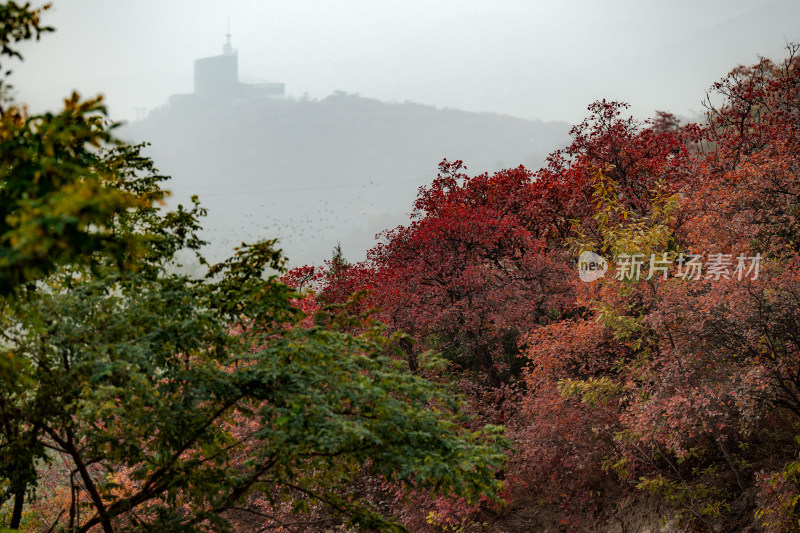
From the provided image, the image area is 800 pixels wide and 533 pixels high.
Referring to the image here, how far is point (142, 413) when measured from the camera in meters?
5.87

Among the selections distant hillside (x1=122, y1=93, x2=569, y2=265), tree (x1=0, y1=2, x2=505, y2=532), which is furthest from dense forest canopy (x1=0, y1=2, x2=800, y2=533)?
distant hillside (x1=122, y1=93, x2=569, y2=265)

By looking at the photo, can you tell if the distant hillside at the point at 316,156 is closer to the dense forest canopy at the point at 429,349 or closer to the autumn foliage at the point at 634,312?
the autumn foliage at the point at 634,312

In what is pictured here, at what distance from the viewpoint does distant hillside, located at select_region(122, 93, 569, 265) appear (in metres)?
127

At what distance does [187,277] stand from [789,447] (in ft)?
34.8

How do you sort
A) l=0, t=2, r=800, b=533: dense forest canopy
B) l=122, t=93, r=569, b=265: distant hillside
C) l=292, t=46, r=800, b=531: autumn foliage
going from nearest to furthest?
l=0, t=2, r=800, b=533: dense forest canopy < l=292, t=46, r=800, b=531: autumn foliage < l=122, t=93, r=569, b=265: distant hillside

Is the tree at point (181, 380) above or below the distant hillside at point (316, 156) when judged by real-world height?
below

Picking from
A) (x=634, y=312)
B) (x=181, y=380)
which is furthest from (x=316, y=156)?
(x=181, y=380)

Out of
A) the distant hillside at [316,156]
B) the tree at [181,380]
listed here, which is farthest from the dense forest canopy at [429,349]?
the distant hillside at [316,156]

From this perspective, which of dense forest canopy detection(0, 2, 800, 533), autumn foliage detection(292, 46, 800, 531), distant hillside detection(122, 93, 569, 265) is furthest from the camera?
distant hillside detection(122, 93, 569, 265)

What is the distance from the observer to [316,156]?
15250 cm

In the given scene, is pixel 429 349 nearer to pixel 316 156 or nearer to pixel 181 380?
pixel 181 380

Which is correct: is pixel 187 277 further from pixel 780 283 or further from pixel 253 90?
pixel 253 90

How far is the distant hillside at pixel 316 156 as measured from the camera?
415ft

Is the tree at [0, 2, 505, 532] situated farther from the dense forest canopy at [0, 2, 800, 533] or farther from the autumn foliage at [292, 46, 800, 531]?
the autumn foliage at [292, 46, 800, 531]
